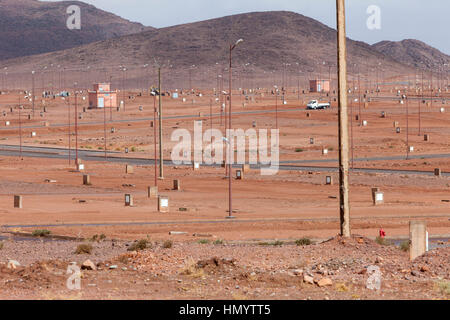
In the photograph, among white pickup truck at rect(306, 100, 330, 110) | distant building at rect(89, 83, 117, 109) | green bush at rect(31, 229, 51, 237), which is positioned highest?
distant building at rect(89, 83, 117, 109)

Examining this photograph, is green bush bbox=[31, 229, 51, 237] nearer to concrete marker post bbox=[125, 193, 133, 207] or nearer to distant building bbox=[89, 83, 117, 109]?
concrete marker post bbox=[125, 193, 133, 207]

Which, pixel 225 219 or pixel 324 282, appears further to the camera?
pixel 225 219

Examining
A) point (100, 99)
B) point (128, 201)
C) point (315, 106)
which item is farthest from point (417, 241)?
point (100, 99)

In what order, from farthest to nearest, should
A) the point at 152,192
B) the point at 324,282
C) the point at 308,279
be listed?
1. the point at 152,192
2. the point at 308,279
3. the point at 324,282

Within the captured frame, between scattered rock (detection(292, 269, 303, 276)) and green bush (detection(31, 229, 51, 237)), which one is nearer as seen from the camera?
scattered rock (detection(292, 269, 303, 276))

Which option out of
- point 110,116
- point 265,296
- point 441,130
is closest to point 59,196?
point 265,296

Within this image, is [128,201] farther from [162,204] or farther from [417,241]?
[417,241]

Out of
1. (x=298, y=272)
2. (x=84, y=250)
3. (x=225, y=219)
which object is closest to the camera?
(x=298, y=272)

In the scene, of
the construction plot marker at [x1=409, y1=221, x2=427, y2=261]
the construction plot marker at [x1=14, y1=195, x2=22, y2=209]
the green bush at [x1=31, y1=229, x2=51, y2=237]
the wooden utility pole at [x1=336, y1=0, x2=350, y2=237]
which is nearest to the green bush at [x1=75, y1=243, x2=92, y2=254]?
the green bush at [x1=31, y1=229, x2=51, y2=237]

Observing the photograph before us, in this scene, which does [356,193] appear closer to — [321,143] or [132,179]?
[132,179]

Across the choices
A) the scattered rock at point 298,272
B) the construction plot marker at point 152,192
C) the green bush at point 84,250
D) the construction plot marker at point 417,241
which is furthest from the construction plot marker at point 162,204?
the scattered rock at point 298,272

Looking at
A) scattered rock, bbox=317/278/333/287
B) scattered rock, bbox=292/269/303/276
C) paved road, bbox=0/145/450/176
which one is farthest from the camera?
paved road, bbox=0/145/450/176

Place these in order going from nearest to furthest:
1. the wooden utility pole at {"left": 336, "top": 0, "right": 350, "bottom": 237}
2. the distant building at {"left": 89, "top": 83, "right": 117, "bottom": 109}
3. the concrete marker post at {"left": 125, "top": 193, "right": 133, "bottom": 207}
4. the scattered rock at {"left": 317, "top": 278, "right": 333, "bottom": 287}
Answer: the scattered rock at {"left": 317, "top": 278, "right": 333, "bottom": 287}
the wooden utility pole at {"left": 336, "top": 0, "right": 350, "bottom": 237}
the concrete marker post at {"left": 125, "top": 193, "right": 133, "bottom": 207}
the distant building at {"left": 89, "top": 83, "right": 117, "bottom": 109}

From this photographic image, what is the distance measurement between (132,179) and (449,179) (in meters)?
22.3
